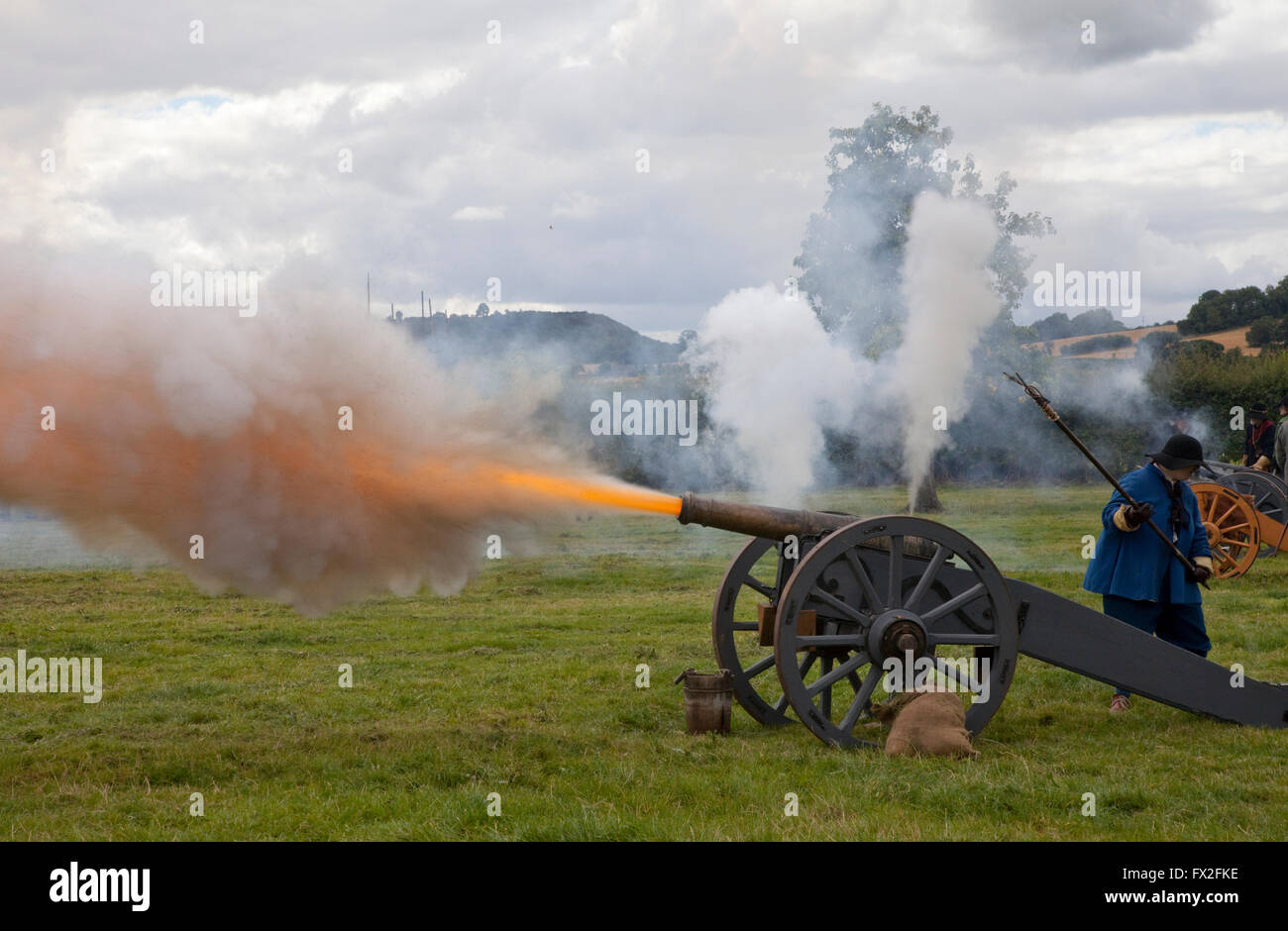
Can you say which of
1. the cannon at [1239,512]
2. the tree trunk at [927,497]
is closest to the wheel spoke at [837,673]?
the cannon at [1239,512]

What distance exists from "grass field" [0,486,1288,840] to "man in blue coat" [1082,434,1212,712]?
569 millimetres

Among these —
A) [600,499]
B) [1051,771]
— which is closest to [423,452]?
[600,499]

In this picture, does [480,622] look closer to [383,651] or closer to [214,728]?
[383,651]

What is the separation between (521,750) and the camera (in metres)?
6.68

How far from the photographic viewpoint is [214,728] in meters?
7.24

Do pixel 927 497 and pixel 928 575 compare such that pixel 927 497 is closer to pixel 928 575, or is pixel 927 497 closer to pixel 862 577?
pixel 928 575

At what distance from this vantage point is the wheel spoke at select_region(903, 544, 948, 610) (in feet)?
22.1

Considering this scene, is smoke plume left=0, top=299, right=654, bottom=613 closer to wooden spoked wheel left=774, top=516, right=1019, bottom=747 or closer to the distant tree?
wooden spoked wheel left=774, top=516, right=1019, bottom=747

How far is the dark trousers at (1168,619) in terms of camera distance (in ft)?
25.5

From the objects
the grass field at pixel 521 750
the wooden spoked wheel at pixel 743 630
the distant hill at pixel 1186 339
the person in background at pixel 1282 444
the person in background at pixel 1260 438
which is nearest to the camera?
the grass field at pixel 521 750

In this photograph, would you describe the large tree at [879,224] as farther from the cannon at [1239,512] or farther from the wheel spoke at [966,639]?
the wheel spoke at [966,639]

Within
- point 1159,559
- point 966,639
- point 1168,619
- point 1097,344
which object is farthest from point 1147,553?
point 1097,344

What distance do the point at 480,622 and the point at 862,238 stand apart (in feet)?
47.1

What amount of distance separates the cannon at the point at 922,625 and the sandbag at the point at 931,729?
0.55 feet
